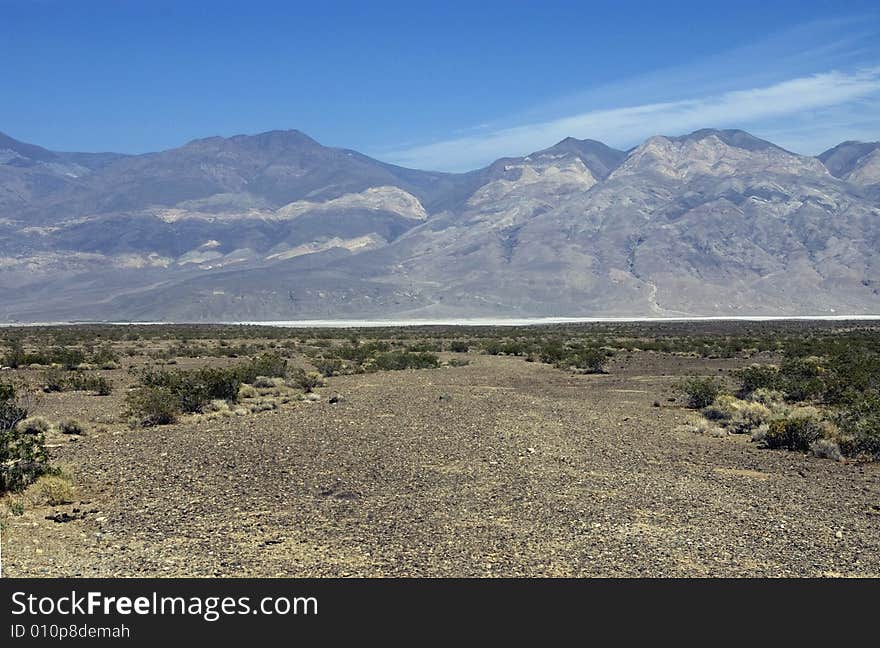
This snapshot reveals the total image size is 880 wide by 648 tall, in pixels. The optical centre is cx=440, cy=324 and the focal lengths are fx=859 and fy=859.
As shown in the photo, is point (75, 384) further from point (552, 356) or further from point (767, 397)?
point (552, 356)

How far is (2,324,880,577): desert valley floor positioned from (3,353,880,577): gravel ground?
0.15 ft

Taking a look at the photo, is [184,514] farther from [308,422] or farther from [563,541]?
[308,422]

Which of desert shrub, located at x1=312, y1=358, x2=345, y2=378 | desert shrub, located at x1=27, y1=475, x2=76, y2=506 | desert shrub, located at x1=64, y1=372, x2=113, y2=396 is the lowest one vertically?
desert shrub, located at x1=312, y1=358, x2=345, y2=378

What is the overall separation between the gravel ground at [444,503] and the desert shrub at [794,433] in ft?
2.68

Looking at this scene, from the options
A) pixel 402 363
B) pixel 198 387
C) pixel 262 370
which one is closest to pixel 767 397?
pixel 198 387

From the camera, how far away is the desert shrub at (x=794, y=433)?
760 inches

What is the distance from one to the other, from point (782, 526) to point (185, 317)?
175360 mm

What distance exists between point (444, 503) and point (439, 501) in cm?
15

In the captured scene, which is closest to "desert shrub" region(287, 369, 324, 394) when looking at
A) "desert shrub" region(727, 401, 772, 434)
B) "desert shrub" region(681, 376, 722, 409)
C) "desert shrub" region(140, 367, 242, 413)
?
"desert shrub" region(140, 367, 242, 413)

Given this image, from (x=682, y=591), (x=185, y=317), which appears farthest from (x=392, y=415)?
(x=185, y=317)

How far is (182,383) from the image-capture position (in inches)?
976

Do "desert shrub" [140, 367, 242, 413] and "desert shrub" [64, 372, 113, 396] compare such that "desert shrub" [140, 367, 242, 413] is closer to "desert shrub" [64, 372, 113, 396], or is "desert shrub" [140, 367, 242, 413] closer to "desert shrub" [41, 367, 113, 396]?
"desert shrub" [64, 372, 113, 396]

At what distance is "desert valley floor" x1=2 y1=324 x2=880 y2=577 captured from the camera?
1008 centimetres

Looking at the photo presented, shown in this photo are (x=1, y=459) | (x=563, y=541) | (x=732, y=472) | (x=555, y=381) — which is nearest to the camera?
(x=563, y=541)
